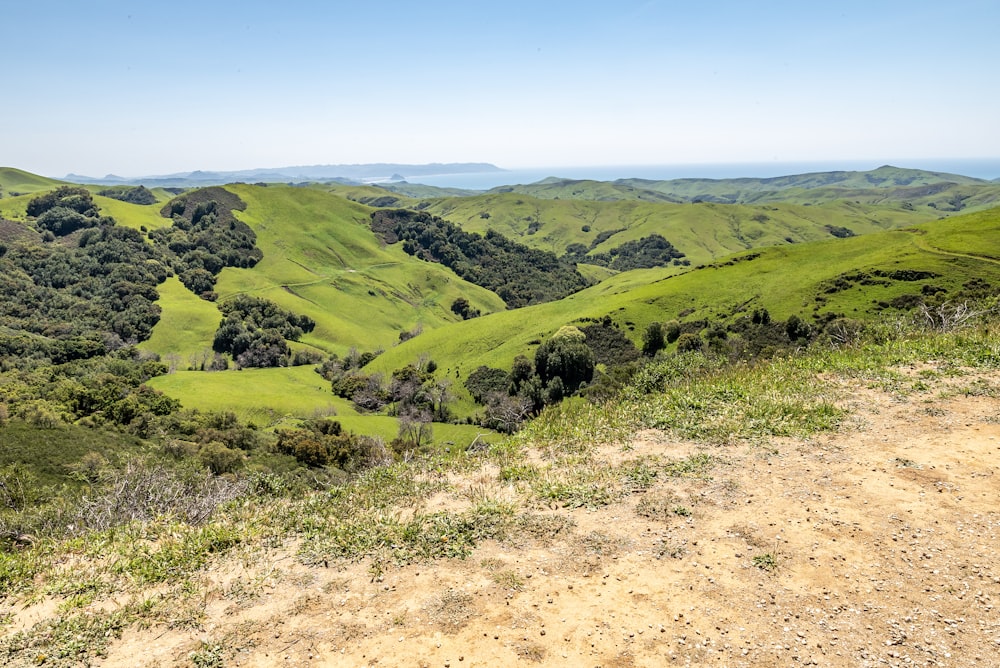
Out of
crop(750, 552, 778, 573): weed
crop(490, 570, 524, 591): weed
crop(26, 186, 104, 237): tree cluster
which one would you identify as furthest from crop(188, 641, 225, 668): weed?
crop(26, 186, 104, 237): tree cluster

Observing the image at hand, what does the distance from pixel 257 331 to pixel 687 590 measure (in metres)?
137

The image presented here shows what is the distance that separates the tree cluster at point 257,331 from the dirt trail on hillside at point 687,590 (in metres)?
122

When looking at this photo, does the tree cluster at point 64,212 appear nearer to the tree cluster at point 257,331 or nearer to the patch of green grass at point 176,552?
the tree cluster at point 257,331

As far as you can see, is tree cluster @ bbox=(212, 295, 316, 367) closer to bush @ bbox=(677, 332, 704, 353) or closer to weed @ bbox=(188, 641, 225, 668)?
bush @ bbox=(677, 332, 704, 353)

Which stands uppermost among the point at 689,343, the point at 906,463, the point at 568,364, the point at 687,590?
the point at 906,463

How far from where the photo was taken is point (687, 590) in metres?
9.05

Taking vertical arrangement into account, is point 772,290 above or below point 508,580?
below

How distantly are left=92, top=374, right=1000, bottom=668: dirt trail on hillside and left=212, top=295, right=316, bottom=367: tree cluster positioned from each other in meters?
122

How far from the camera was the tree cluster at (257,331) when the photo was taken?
12125 centimetres

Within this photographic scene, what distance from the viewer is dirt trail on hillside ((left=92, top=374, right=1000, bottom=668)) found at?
7.88 m

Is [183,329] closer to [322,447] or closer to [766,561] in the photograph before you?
[322,447]

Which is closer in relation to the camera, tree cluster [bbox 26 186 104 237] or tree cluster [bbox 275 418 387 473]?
tree cluster [bbox 275 418 387 473]

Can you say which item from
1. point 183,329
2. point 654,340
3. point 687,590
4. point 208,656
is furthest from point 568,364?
point 183,329

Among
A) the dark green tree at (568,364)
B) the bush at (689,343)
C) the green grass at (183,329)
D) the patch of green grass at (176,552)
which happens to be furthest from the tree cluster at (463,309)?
the patch of green grass at (176,552)
